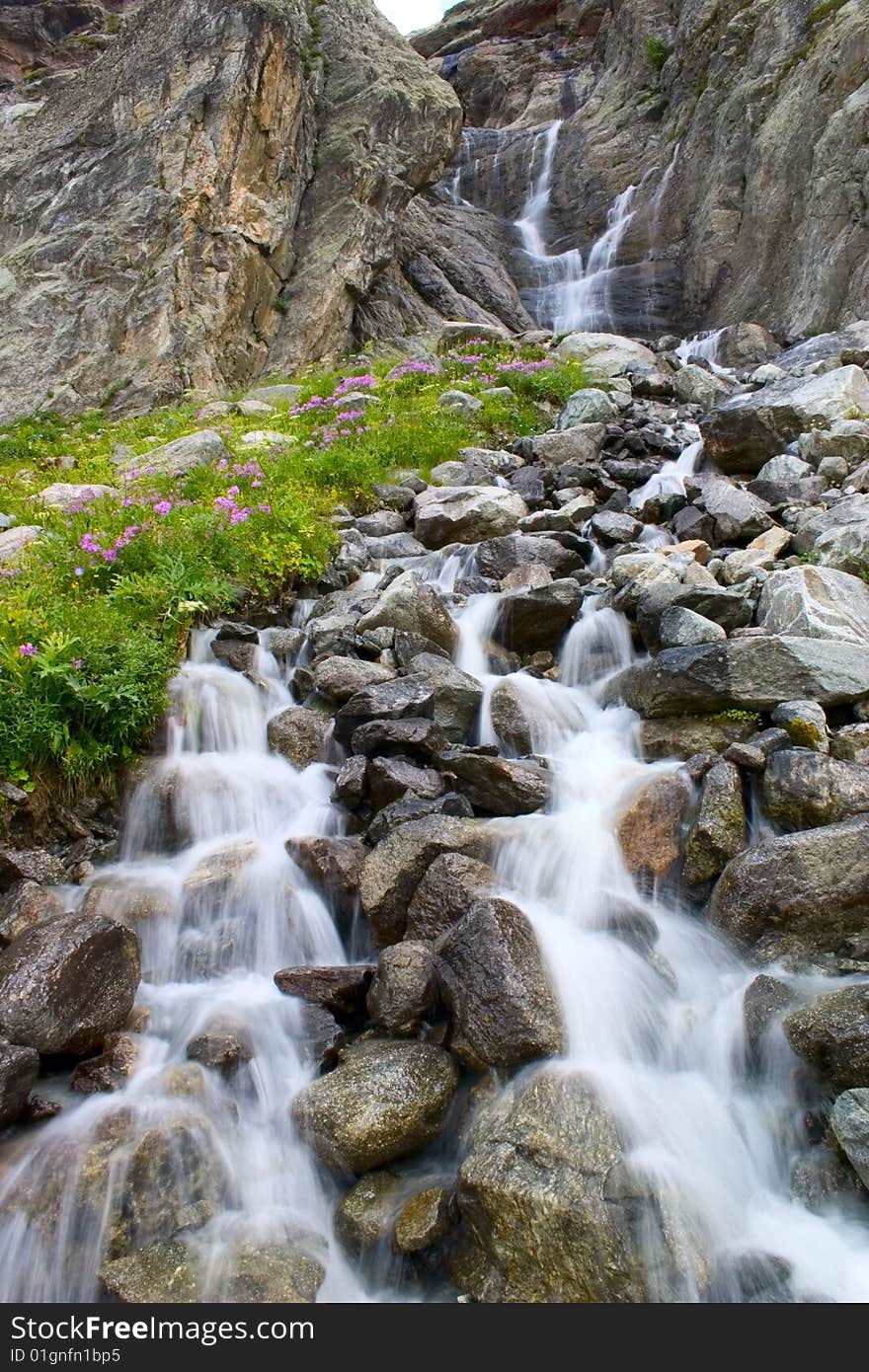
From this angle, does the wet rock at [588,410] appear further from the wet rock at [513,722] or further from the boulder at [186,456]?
the wet rock at [513,722]

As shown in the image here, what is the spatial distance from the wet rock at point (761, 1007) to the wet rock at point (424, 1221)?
4.67 feet

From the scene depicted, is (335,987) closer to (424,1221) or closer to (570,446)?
(424,1221)

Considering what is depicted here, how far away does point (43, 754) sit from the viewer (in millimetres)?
4797

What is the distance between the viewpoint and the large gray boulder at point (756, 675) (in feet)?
16.2

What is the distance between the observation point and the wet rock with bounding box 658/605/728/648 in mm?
5572

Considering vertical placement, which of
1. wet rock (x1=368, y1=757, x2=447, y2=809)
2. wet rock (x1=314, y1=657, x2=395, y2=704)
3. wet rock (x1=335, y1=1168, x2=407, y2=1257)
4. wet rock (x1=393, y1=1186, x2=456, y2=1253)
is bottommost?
wet rock (x1=335, y1=1168, x2=407, y2=1257)

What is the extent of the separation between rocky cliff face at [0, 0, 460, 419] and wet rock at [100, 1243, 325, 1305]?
18.0 metres

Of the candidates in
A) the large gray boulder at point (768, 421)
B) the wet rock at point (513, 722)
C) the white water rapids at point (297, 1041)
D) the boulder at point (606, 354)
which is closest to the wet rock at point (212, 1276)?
the white water rapids at point (297, 1041)

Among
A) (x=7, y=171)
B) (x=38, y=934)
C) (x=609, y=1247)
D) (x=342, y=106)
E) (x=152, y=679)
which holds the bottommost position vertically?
(x=609, y=1247)

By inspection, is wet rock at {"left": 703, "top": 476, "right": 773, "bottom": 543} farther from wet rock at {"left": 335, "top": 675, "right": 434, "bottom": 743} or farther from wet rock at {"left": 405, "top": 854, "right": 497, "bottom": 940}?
wet rock at {"left": 405, "top": 854, "right": 497, "bottom": 940}

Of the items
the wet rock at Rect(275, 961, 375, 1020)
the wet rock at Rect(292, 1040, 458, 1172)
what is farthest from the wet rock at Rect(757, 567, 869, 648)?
the wet rock at Rect(292, 1040, 458, 1172)
